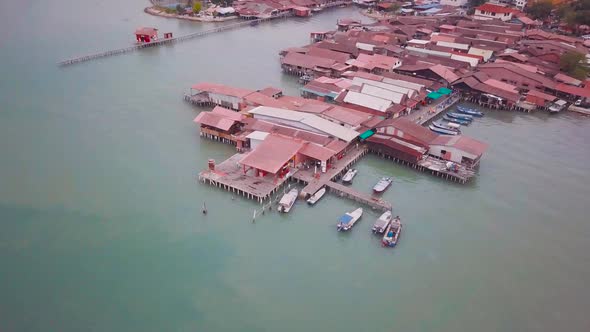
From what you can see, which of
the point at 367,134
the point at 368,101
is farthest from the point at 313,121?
the point at 368,101

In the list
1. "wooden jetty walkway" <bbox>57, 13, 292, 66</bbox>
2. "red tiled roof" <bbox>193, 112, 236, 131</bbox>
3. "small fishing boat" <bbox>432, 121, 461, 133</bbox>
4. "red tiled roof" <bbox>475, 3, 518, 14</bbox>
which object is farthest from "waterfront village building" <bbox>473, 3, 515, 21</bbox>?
"red tiled roof" <bbox>193, 112, 236, 131</bbox>

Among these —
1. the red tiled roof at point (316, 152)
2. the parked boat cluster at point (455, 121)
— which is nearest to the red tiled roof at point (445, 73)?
the parked boat cluster at point (455, 121)

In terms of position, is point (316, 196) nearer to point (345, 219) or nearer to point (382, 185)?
point (345, 219)

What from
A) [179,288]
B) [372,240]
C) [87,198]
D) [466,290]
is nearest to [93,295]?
[179,288]

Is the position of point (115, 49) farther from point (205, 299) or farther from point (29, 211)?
point (205, 299)

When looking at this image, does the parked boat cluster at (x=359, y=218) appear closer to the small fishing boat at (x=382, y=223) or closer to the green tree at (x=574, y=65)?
the small fishing boat at (x=382, y=223)
